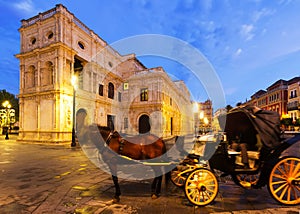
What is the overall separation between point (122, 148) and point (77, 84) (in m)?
17.9

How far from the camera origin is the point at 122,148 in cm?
386

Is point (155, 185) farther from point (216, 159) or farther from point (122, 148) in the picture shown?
point (216, 159)

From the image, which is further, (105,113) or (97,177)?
(105,113)

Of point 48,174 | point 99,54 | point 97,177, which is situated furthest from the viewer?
point 99,54

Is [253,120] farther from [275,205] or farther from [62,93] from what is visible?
[62,93]

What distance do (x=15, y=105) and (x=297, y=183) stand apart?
162 ft

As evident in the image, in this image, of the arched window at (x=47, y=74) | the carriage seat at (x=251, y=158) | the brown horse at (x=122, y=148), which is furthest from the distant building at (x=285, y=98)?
the arched window at (x=47, y=74)

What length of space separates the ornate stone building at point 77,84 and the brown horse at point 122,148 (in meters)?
11.1

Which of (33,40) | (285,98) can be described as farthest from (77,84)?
(285,98)

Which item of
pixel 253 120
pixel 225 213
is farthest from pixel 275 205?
pixel 253 120

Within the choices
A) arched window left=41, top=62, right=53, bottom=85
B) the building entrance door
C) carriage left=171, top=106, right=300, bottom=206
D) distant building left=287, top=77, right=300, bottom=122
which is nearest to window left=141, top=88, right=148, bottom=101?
the building entrance door

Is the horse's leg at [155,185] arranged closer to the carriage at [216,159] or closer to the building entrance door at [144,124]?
the carriage at [216,159]

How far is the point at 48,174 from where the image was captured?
589 cm

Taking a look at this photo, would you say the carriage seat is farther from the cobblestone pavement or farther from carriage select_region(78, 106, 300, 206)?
the cobblestone pavement
